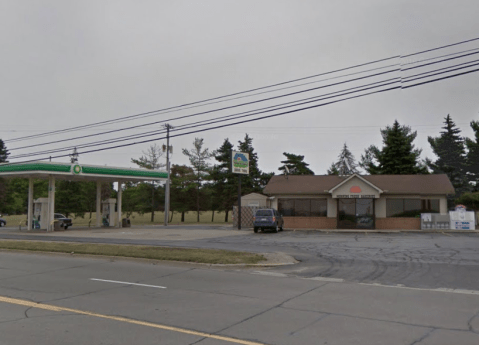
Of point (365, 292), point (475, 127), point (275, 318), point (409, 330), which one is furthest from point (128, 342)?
point (475, 127)

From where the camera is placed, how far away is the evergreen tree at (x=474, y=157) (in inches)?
2331

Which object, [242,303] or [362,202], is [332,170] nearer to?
[362,202]

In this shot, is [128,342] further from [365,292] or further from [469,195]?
[469,195]

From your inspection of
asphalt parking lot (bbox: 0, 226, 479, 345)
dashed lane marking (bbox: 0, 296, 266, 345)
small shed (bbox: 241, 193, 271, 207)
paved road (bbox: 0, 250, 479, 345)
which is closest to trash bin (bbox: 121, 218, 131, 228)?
small shed (bbox: 241, 193, 271, 207)

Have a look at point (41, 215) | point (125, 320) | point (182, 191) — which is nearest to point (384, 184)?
point (41, 215)

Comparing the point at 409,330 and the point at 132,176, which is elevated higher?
the point at 132,176

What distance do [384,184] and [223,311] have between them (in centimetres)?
3425

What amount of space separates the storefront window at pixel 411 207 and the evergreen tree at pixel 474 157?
28.3 m

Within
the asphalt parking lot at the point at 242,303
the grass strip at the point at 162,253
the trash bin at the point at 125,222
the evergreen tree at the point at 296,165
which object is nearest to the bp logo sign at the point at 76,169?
the trash bin at the point at 125,222

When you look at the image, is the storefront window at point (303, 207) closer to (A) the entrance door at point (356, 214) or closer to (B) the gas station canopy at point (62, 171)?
(A) the entrance door at point (356, 214)

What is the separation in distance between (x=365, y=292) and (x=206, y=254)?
7.64 m

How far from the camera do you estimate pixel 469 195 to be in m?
46.2

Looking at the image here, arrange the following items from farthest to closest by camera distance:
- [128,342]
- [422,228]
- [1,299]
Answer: [422,228] → [1,299] → [128,342]

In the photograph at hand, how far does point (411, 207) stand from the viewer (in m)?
36.9
